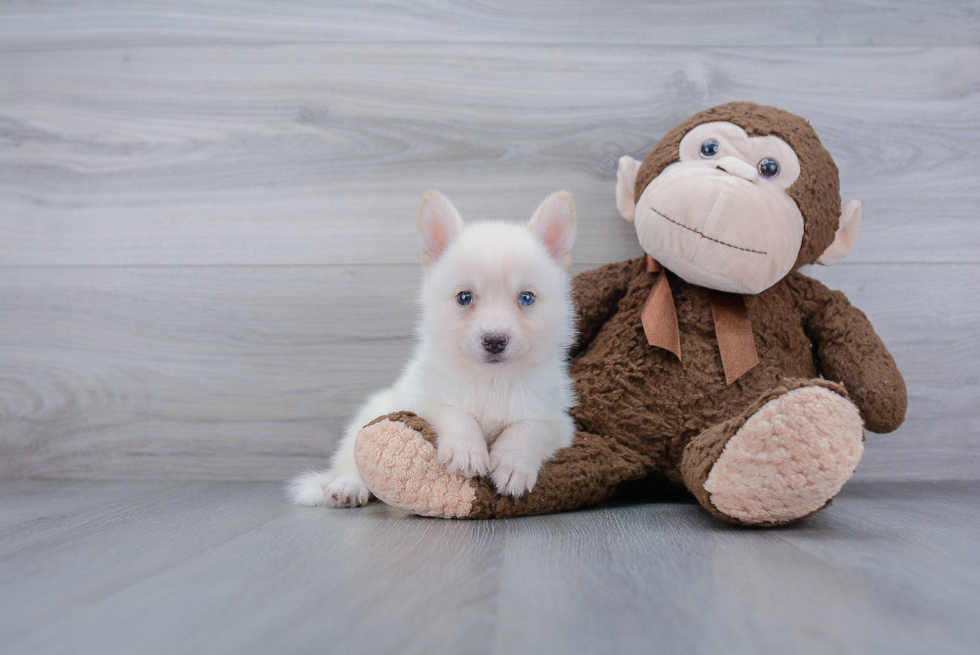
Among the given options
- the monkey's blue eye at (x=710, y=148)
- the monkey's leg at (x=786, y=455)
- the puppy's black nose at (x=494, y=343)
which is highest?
the monkey's blue eye at (x=710, y=148)

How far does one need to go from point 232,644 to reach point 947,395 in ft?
5.35

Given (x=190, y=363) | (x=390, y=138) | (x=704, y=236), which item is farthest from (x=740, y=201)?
(x=190, y=363)

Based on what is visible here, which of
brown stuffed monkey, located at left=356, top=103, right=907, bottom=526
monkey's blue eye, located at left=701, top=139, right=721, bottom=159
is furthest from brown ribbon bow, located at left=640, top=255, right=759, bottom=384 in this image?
monkey's blue eye, located at left=701, top=139, right=721, bottom=159

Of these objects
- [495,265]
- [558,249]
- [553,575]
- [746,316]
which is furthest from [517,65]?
[553,575]

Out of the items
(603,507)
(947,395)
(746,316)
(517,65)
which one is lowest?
(603,507)

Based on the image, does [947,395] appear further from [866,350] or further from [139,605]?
[139,605]

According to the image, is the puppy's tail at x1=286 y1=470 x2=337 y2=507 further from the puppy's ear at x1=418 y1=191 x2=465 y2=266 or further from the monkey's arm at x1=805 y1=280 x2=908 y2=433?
the monkey's arm at x1=805 y1=280 x2=908 y2=433

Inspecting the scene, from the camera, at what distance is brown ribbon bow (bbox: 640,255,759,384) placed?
1.22 meters

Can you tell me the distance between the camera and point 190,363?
161cm

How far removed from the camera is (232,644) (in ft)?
2.01

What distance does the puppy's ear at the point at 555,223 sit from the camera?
1.24 metres

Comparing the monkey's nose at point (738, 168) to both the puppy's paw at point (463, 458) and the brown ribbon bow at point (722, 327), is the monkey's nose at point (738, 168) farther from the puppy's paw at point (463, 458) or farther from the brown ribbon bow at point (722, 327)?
the puppy's paw at point (463, 458)

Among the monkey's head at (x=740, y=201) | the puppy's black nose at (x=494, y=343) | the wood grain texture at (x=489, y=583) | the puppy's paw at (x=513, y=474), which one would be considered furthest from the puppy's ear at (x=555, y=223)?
the wood grain texture at (x=489, y=583)

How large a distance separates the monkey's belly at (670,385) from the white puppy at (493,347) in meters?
0.08
